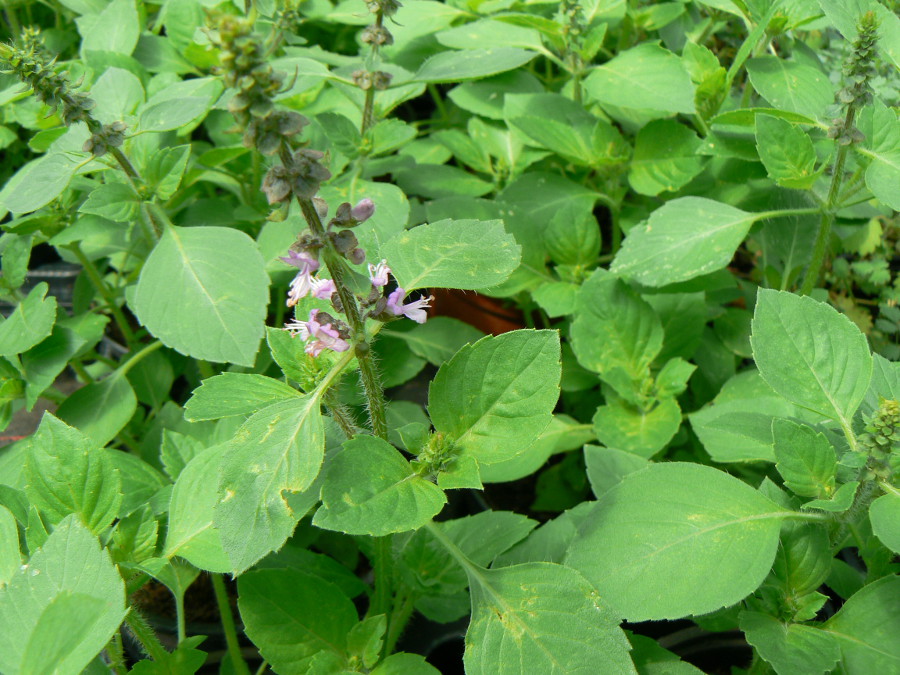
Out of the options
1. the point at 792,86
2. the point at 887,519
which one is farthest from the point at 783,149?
the point at 887,519

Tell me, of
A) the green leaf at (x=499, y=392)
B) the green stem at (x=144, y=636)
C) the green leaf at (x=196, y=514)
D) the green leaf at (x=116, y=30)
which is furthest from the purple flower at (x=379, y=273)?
the green leaf at (x=116, y=30)

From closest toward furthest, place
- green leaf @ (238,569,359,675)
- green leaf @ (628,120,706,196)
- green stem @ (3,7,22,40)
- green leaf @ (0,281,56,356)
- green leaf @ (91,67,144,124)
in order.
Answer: green leaf @ (238,569,359,675) → green leaf @ (0,281,56,356) → green leaf @ (91,67,144,124) → green leaf @ (628,120,706,196) → green stem @ (3,7,22,40)

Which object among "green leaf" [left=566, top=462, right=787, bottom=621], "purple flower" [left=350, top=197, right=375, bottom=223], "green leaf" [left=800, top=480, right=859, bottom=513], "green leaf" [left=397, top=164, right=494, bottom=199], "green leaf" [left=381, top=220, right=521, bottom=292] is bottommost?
"green leaf" [left=566, top=462, right=787, bottom=621]

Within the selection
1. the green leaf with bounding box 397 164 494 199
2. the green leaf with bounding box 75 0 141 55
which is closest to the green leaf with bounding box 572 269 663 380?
the green leaf with bounding box 397 164 494 199

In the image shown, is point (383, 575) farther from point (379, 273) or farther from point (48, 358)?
point (48, 358)

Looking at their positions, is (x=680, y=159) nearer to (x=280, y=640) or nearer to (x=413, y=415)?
(x=413, y=415)

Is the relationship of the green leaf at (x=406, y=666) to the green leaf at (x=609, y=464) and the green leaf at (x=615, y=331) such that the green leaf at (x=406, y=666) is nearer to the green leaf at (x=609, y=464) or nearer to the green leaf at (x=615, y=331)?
the green leaf at (x=609, y=464)

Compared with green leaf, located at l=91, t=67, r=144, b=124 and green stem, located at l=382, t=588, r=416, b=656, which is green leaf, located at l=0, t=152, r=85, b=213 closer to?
green leaf, located at l=91, t=67, r=144, b=124
